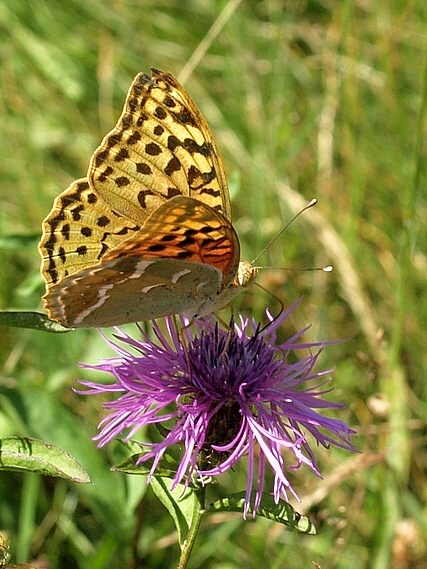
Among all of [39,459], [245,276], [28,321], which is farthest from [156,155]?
[39,459]

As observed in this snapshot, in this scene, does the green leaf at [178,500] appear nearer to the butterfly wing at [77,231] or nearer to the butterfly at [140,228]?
the butterfly at [140,228]

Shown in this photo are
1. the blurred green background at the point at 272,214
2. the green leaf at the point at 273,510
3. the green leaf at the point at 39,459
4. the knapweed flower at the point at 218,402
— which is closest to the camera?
the green leaf at the point at 39,459

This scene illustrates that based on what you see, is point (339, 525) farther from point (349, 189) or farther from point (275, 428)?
point (349, 189)

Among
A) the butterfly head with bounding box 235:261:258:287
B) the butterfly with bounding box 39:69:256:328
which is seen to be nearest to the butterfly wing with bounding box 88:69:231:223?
the butterfly with bounding box 39:69:256:328

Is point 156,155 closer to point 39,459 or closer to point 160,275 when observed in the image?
point 160,275

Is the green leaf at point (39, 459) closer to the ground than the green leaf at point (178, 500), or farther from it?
farther from it

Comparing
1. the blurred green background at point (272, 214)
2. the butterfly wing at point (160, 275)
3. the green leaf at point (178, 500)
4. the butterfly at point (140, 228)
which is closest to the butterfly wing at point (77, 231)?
the butterfly at point (140, 228)
